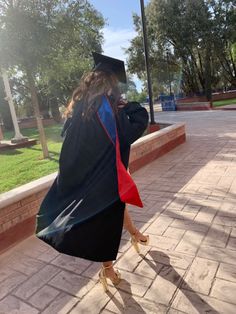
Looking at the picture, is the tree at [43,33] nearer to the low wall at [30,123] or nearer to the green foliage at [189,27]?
the green foliage at [189,27]

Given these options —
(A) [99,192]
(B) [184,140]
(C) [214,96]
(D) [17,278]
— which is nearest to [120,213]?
(A) [99,192]

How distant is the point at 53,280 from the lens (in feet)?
9.24

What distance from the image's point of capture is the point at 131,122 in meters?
2.43

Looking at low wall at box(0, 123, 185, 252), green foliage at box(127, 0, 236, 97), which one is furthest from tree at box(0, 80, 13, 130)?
low wall at box(0, 123, 185, 252)

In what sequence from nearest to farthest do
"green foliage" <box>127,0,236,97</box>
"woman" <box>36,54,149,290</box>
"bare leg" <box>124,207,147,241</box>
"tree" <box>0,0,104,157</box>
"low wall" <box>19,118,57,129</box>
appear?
1. "woman" <box>36,54,149,290</box>
2. "bare leg" <box>124,207,147,241</box>
3. "tree" <box>0,0,104,157</box>
4. "green foliage" <box>127,0,236,97</box>
5. "low wall" <box>19,118,57,129</box>

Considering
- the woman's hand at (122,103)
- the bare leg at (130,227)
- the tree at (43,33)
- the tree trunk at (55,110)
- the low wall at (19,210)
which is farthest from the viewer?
the tree trunk at (55,110)

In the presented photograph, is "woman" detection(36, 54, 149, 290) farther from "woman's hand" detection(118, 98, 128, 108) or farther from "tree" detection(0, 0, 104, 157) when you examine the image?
"tree" detection(0, 0, 104, 157)

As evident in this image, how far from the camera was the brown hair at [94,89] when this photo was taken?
2338mm

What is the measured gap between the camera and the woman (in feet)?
7.57

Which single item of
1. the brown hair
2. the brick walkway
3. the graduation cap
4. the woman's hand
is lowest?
the brick walkway

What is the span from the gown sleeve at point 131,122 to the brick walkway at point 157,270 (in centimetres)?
123

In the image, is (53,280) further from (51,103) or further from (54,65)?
(51,103)

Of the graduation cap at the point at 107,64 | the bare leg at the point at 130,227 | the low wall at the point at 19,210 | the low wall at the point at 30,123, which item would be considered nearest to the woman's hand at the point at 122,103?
the graduation cap at the point at 107,64

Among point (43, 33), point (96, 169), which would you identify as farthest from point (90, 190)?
point (43, 33)
